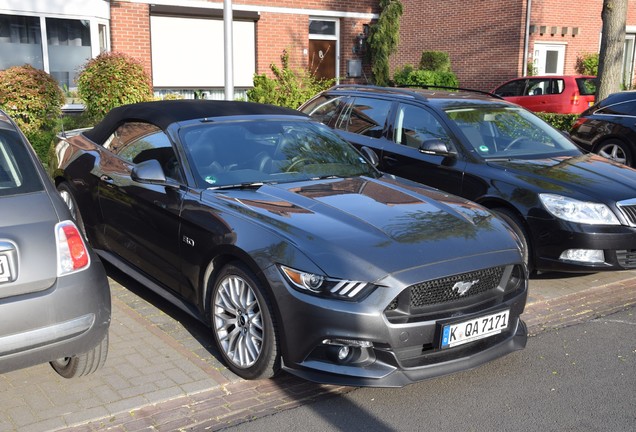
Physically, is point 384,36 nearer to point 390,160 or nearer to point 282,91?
point 282,91

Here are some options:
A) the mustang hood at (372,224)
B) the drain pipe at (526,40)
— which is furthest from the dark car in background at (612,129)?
the drain pipe at (526,40)

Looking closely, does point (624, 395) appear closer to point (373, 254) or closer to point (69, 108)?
point (373, 254)

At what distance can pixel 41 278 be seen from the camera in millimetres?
3400

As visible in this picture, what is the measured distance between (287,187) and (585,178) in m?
3.01

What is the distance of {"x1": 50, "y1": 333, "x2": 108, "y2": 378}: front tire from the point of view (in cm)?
399

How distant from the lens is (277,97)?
1368 centimetres

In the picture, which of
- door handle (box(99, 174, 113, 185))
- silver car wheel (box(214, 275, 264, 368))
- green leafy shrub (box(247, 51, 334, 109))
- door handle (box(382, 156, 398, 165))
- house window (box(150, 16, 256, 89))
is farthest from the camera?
house window (box(150, 16, 256, 89))

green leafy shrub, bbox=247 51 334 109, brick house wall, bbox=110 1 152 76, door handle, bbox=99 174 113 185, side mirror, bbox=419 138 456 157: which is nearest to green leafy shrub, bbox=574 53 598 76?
green leafy shrub, bbox=247 51 334 109

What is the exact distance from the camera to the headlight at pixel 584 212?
5797 millimetres

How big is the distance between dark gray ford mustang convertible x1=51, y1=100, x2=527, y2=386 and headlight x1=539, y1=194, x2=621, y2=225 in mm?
1445

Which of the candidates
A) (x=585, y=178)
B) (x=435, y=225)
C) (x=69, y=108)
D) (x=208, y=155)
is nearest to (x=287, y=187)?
(x=208, y=155)

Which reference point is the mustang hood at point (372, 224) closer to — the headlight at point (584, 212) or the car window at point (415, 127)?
the headlight at point (584, 212)

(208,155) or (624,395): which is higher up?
(208,155)

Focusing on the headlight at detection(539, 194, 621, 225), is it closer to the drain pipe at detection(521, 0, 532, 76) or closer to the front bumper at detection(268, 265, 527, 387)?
the front bumper at detection(268, 265, 527, 387)
